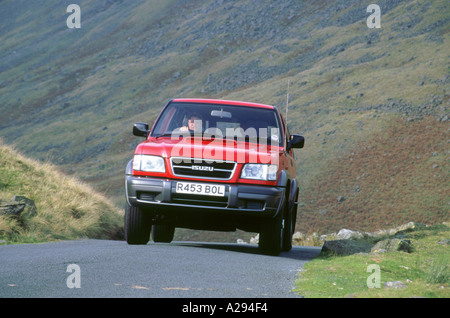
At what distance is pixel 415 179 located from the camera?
4278 cm

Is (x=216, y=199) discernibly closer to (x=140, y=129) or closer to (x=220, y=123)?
(x=220, y=123)

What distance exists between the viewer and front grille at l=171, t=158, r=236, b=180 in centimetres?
816

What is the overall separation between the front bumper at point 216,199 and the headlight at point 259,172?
0.13 metres

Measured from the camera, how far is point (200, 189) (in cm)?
814

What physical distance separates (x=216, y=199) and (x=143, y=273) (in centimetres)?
186

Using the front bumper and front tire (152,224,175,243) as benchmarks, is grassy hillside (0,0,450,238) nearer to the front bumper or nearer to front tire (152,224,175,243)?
front tire (152,224,175,243)

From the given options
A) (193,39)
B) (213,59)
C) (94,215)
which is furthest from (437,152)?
(193,39)

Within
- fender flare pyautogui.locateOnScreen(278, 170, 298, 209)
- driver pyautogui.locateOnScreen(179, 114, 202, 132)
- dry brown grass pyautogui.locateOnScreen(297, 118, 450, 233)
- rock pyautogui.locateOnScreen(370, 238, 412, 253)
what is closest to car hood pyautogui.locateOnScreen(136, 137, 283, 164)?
fender flare pyautogui.locateOnScreen(278, 170, 298, 209)

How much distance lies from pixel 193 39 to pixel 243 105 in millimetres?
105403

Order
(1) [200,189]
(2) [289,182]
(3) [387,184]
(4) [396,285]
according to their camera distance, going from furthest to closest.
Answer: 1. (3) [387,184]
2. (2) [289,182]
3. (1) [200,189]
4. (4) [396,285]

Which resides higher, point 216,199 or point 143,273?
point 216,199

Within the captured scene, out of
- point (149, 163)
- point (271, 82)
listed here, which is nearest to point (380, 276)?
point (149, 163)

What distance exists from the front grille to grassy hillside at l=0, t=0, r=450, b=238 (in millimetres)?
30695
